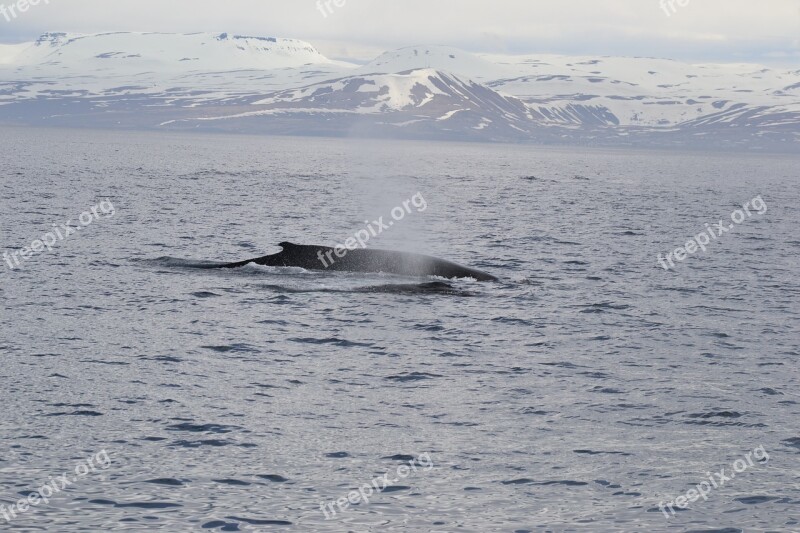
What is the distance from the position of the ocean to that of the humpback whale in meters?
0.85

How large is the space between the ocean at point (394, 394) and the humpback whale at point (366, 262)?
2.79 feet

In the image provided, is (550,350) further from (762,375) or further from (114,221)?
(114,221)

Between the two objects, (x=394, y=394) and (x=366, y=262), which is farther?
(x=366, y=262)

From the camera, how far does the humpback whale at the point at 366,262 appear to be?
1539 inches

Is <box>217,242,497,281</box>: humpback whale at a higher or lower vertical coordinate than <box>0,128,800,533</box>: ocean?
higher

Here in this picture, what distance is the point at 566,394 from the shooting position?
75.5 ft

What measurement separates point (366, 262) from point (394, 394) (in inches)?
676

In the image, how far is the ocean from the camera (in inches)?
629

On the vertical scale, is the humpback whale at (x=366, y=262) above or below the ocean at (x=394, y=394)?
above

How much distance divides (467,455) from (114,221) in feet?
165

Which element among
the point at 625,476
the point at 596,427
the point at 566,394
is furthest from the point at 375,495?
the point at 566,394

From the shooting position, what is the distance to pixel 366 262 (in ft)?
130

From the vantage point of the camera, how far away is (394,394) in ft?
74.2

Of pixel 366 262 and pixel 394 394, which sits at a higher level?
pixel 366 262
